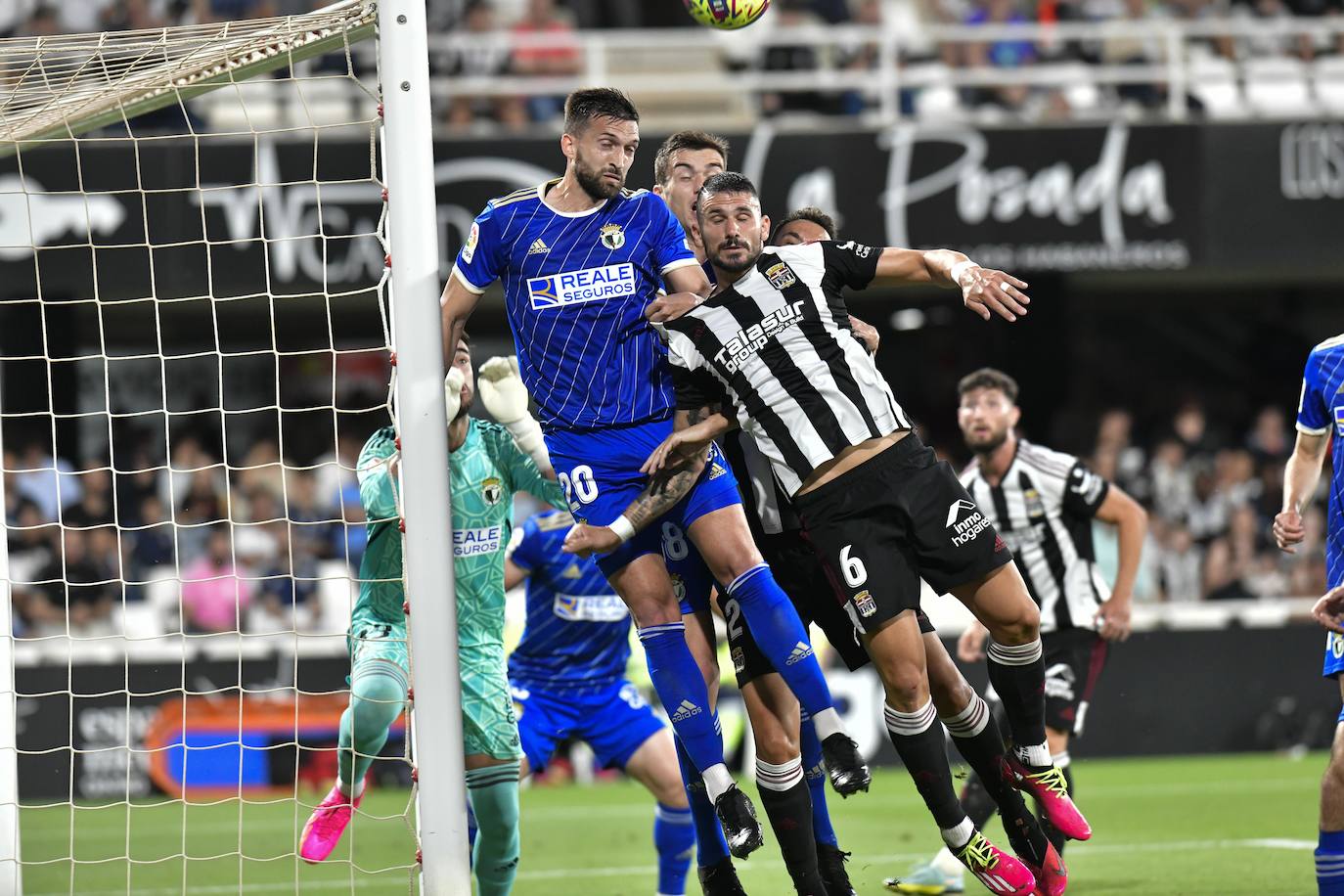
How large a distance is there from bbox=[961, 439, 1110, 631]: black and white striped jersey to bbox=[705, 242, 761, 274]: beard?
2.85m

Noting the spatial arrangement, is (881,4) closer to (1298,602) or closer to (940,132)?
(940,132)

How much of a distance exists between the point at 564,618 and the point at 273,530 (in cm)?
803

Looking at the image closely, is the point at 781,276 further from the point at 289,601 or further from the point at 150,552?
the point at 150,552

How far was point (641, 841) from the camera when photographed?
10109 millimetres

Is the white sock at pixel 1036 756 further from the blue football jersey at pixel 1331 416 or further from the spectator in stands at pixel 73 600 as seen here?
the spectator in stands at pixel 73 600

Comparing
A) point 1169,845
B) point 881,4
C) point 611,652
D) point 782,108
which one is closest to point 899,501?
point 611,652

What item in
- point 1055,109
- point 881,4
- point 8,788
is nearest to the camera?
point 8,788

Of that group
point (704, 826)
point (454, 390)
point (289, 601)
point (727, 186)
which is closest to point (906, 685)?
point (704, 826)

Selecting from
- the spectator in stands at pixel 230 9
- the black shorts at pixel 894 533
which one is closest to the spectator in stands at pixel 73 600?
the spectator in stands at pixel 230 9

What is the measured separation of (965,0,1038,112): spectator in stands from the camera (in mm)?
16234

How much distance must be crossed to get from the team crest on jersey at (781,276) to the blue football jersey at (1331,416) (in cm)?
185

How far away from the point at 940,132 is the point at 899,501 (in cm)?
1008

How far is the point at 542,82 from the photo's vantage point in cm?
1484

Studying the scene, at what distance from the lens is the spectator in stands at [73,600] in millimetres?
14164
